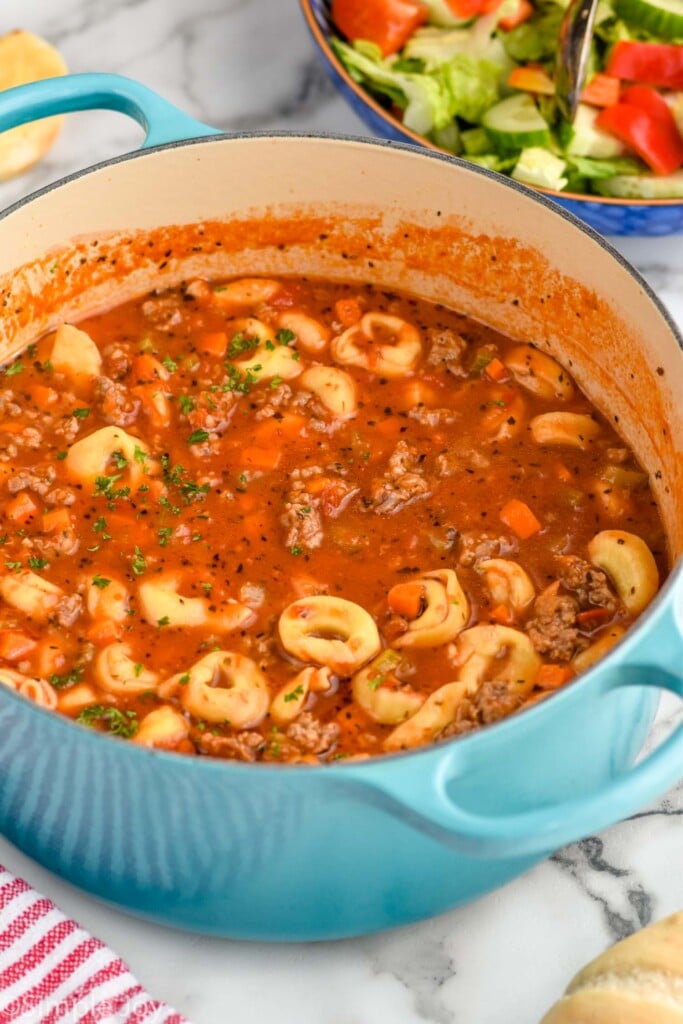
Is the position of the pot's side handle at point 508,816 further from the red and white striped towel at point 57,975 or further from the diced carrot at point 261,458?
the diced carrot at point 261,458

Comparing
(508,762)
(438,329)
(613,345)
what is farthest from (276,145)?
(508,762)

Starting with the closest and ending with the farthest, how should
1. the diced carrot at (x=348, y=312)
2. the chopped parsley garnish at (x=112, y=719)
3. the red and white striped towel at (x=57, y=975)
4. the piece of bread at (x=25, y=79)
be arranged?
the red and white striped towel at (x=57, y=975) < the chopped parsley garnish at (x=112, y=719) < the diced carrot at (x=348, y=312) < the piece of bread at (x=25, y=79)

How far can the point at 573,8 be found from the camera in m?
4.54

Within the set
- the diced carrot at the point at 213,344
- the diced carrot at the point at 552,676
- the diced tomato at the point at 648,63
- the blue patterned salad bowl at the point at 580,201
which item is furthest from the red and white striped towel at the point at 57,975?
the diced tomato at the point at 648,63

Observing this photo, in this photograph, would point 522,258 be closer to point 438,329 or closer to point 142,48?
point 438,329

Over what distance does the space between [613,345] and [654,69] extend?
58.0 inches

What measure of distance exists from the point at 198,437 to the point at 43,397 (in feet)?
1.49

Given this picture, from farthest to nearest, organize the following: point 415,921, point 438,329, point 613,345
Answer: point 438,329 < point 613,345 < point 415,921

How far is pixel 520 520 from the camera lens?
3.46 m

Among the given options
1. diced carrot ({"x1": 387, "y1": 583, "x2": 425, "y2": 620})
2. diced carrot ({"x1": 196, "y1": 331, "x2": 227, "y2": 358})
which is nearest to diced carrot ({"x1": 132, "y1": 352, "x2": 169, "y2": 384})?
diced carrot ({"x1": 196, "y1": 331, "x2": 227, "y2": 358})

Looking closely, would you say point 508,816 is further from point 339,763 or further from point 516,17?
point 516,17

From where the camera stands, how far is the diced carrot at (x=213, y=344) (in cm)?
391

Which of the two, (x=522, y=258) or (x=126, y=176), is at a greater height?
(x=126, y=176)

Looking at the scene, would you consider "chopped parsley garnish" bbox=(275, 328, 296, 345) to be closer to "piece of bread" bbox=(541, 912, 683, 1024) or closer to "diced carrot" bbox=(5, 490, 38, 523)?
"diced carrot" bbox=(5, 490, 38, 523)
